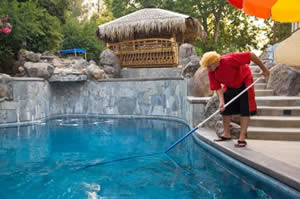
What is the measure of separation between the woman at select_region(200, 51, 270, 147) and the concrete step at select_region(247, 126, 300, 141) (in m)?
0.66

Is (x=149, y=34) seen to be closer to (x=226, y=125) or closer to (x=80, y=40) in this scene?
(x=80, y=40)

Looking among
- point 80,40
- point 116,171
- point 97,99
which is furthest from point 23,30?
point 80,40

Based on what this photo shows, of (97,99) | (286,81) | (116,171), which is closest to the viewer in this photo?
(116,171)

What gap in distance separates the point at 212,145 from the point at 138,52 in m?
8.20

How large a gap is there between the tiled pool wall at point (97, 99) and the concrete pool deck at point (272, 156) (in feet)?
11.7

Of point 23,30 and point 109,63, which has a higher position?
point 23,30

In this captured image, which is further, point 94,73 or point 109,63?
point 109,63

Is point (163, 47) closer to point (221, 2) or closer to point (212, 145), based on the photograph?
point (212, 145)

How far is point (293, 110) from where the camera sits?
477cm

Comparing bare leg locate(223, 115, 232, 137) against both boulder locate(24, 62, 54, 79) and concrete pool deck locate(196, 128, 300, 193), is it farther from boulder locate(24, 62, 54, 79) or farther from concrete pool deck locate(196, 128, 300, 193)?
boulder locate(24, 62, 54, 79)

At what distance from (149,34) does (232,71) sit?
31.1 ft

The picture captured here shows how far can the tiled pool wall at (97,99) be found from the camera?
7.99 meters

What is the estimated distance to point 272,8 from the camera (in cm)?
324

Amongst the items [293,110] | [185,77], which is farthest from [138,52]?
[293,110]
